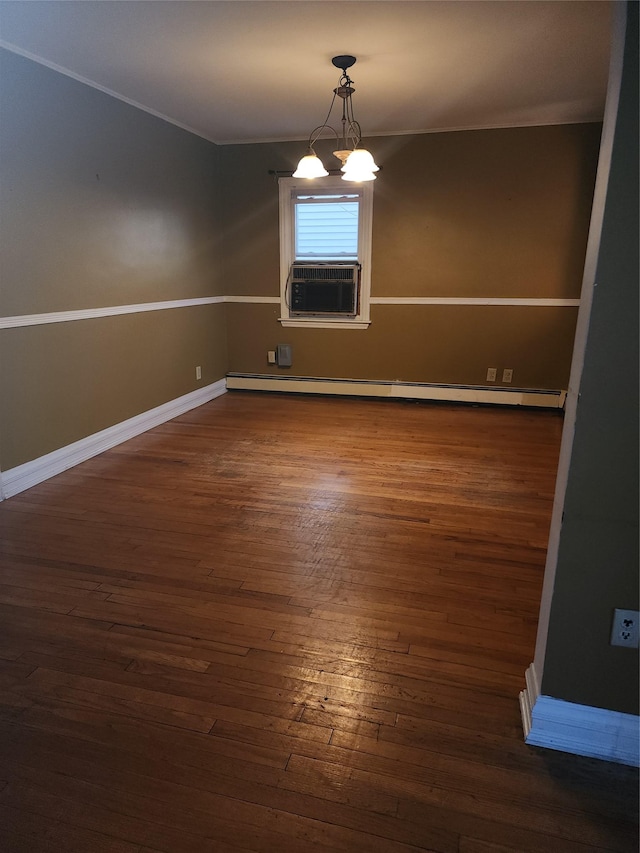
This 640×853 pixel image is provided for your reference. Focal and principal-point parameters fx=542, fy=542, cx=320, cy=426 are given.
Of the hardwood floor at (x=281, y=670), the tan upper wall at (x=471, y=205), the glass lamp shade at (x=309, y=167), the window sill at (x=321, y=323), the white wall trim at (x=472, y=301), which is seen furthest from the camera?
the window sill at (x=321, y=323)

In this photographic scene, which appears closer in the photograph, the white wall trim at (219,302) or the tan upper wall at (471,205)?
the white wall trim at (219,302)

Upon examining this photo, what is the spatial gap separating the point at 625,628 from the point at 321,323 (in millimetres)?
4525

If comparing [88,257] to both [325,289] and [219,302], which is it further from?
[325,289]

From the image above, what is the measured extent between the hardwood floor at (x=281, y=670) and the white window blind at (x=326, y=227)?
2.78 metres

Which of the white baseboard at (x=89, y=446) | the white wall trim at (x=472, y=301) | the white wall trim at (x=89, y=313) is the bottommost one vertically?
the white baseboard at (x=89, y=446)

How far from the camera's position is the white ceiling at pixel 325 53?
2.62m

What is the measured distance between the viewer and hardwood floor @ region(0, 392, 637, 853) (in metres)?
1.37

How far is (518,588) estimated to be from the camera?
2.36 metres

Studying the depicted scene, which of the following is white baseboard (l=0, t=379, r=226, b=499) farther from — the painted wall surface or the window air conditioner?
the painted wall surface

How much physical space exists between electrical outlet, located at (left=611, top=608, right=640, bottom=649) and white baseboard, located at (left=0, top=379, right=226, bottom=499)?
320 centimetres

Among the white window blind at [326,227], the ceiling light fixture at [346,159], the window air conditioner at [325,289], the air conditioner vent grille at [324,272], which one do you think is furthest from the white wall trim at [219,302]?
the ceiling light fixture at [346,159]

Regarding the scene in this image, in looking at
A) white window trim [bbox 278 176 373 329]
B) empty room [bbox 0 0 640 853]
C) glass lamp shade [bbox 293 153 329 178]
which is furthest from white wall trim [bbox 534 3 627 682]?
white window trim [bbox 278 176 373 329]

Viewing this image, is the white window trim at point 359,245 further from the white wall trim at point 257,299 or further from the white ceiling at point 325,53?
the white ceiling at point 325,53

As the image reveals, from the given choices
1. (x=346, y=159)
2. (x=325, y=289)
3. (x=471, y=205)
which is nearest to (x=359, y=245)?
(x=325, y=289)
